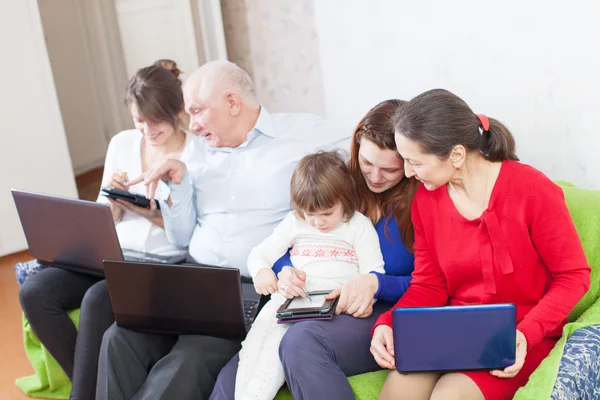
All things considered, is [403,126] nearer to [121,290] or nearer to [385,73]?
[121,290]

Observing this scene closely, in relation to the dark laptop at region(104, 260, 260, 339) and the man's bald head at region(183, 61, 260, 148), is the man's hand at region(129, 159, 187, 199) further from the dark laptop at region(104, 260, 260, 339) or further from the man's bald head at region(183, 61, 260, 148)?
the dark laptop at region(104, 260, 260, 339)

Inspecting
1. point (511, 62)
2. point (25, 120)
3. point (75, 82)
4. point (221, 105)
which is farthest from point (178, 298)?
point (75, 82)

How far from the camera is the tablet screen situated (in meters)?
1.77

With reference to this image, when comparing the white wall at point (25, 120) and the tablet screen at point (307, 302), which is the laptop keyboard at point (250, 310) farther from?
the white wall at point (25, 120)

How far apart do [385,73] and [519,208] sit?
4.72 ft

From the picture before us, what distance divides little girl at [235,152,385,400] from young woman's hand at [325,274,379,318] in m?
0.10

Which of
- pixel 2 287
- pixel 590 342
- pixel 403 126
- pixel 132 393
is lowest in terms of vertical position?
pixel 2 287

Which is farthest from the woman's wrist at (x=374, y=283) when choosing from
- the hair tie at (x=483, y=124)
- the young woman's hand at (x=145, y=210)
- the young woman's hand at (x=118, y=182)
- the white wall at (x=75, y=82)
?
the white wall at (x=75, y=82)

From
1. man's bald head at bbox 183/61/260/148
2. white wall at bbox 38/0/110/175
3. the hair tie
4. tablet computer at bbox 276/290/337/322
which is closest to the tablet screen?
tablet computer at bbox 276/290/337/322

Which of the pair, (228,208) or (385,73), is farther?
(385,73)

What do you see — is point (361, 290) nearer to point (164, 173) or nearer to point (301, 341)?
point (301, 341)

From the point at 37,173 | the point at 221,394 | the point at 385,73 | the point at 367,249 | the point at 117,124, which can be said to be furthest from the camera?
the point at 117,124

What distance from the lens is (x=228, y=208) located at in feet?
7.49

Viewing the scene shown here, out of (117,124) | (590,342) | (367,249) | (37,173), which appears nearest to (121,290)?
(367,249)
